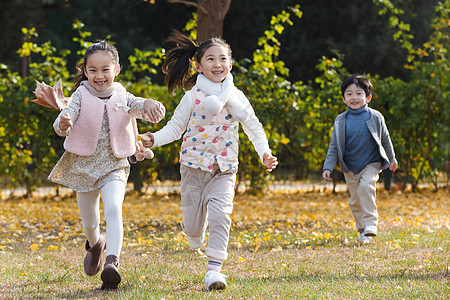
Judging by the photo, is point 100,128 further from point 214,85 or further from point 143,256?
point 143,256

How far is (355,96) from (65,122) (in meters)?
3.03

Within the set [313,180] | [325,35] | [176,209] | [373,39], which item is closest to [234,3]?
[325,35]

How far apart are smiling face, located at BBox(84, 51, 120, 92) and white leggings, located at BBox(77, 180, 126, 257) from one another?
2.18 feet

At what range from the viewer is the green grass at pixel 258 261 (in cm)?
367

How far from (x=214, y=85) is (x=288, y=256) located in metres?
1.70

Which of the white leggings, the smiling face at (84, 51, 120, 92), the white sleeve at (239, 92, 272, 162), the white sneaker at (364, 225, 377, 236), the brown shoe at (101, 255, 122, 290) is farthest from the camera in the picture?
the white sneaker at (364, 225, 377, 236)

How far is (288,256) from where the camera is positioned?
5.03 metres

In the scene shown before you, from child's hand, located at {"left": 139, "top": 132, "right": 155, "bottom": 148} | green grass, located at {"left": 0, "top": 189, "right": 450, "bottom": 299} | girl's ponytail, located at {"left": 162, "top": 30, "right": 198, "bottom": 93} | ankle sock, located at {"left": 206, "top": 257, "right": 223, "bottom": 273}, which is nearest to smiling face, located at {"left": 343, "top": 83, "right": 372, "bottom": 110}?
green grass, located at {"left": 0, "top": 189, "right": 450, "bottom": 299}

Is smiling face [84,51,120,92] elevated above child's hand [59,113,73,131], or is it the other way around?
smiling face [84,51,120,92]

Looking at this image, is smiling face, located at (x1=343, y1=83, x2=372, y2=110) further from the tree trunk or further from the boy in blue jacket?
the tree trunk

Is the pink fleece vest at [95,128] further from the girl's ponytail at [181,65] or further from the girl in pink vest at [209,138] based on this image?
the girl's ponytail at [181,65]

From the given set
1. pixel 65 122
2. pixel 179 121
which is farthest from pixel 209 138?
pixel 65 122

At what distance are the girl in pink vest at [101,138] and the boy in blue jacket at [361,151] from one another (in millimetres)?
2279

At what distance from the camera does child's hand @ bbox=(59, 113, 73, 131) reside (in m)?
3.71
